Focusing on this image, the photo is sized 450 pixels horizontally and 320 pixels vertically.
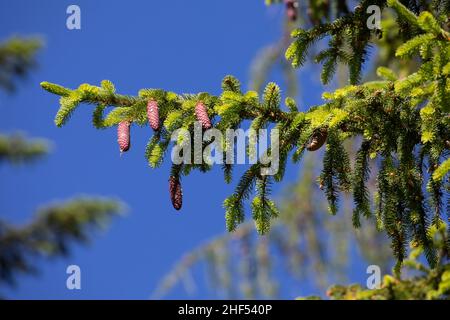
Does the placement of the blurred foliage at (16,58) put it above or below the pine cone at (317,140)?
above

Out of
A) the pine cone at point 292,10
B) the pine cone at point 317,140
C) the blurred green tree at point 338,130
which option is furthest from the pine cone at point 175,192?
the pine cone at point 292,10

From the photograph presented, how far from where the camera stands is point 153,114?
11.6ft

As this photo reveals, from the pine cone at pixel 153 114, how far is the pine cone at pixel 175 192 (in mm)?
262

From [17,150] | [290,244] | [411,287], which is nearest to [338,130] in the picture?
[411,287]

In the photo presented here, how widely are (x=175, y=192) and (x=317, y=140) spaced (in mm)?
666

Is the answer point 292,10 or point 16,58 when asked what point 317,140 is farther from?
point 16,58

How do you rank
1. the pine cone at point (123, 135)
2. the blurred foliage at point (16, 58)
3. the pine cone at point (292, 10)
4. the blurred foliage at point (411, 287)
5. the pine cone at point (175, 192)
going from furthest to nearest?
the blurred foliage at point (16, 58) → the pine cone at point (292, 10) → the blurred foliage at point (411, 287) → the pine cone at point (175, 192) → the pine cone at point (123, 135)

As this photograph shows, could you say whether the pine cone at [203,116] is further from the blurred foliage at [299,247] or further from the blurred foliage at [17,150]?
the blurred foliage at [17,150]

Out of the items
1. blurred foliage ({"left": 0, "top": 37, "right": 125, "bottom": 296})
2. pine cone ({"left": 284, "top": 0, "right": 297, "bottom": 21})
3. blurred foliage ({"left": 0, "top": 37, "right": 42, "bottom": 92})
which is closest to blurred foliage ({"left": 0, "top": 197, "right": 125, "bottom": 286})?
blurred foliage ({"left": 0, "top": 37, "right": 125, "bottom": 296})

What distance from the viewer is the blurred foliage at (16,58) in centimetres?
1609

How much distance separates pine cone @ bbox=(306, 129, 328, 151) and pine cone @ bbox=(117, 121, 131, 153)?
793 millimetres

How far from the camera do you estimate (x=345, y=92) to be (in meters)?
3.72
